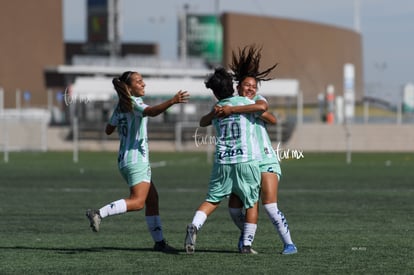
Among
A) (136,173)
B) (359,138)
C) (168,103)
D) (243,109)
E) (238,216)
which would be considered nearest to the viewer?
(168,103)

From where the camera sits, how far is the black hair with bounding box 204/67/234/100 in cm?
1130

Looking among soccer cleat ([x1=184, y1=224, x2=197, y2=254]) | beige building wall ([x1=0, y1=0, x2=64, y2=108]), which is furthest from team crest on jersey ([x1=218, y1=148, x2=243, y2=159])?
beige building wall ([x1=0, y1=0, x2=64, y2=108])

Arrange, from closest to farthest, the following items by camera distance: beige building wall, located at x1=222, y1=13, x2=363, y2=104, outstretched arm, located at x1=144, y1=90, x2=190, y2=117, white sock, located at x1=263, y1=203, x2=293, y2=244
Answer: outstretched arm, located at x1=144, y1=90, x2=190, y2=117 < white sock, located at x1=263, y1=203, x2=293, y2=244 < beige building wall, located at x1=222, y1=13, x2=363, y2=104

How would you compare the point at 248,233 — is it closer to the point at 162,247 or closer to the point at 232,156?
the point at 232,156

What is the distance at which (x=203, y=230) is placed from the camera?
46.5ft

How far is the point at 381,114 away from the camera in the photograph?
5356 centimetres

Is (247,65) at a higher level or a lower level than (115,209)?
higher

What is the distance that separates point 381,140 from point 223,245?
3749cm

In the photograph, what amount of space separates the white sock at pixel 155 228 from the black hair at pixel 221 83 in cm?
152

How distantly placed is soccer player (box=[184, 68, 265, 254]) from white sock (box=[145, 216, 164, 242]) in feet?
2.52

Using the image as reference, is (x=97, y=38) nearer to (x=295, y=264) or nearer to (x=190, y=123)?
(x=190, y=123)

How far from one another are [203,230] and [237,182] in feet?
10.0

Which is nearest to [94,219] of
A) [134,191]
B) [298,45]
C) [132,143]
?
[134,191]

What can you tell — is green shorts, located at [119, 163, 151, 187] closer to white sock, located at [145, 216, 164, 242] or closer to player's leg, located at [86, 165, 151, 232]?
player's leg, located at [86, 165, 151, 232]
